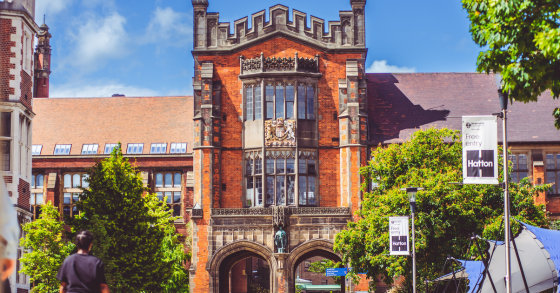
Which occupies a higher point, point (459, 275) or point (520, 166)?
point (520, 166)

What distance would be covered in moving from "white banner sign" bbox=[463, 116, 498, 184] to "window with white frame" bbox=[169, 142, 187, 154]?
3639cm

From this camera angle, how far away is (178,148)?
53.6m

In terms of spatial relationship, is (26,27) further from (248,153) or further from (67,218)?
(248,153)

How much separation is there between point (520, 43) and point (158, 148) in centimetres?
4326

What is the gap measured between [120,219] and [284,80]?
13751mm

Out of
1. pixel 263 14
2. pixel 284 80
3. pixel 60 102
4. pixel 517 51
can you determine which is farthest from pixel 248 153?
pixel 517 51

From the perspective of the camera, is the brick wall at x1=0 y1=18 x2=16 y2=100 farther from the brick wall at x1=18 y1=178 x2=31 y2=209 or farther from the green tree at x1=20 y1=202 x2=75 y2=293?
the green tree at x1=20 y1=202 x2=75 y2=293

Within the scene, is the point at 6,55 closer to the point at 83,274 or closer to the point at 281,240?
the point at 281,240

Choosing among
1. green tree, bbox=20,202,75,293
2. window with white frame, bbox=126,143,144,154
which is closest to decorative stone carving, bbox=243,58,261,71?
green tree, bbox=20,202,75,293

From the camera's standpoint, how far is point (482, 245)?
30375mm

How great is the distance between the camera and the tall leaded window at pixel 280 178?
4109 centimetres

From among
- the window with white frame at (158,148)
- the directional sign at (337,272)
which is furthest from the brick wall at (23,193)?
the window with white frame at (158,148)

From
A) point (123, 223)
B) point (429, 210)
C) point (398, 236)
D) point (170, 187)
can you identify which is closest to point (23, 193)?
point (123, 223)

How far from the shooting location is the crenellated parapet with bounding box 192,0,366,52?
4281cm
